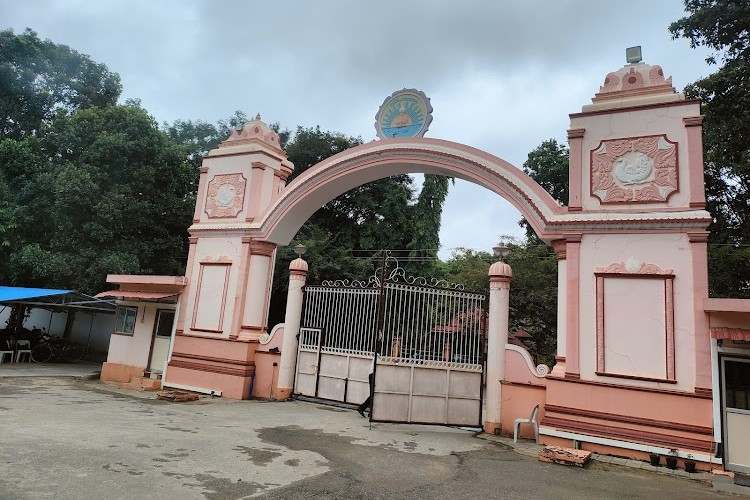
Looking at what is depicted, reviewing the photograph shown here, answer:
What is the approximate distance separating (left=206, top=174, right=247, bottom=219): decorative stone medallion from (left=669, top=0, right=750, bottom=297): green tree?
8.82 metres

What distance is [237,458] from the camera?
4.57 metres

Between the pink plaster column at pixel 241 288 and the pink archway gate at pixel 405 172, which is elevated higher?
the pink archway gate at pixel 405 172

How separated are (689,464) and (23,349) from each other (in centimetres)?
1430

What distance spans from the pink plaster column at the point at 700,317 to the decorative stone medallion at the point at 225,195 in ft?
23.7

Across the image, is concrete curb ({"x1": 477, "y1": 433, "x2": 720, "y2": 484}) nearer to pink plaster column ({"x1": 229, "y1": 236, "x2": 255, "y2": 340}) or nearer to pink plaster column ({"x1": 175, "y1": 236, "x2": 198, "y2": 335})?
pink plaster column ({"x1": 229, "y1": 236, "x2": 255, "y2": 340})

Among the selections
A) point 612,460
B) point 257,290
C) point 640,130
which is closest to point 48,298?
point 257,290

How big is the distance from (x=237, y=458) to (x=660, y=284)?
5128mm

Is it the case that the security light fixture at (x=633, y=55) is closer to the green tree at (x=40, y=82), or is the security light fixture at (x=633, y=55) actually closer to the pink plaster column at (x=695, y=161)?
the pink plaster column at (x=695, y=161)

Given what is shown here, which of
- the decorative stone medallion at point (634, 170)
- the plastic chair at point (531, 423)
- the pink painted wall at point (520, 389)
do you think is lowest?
the plastic chair at point (531, 423)

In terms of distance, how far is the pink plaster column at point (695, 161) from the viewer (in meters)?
5.83

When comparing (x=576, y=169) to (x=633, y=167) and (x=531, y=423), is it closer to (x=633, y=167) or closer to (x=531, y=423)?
(x=633, y=167)

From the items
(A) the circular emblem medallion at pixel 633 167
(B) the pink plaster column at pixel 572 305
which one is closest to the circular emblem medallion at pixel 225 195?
(B) the pink plaster column at pixel 572 305

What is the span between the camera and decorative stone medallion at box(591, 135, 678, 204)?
19.8 feet

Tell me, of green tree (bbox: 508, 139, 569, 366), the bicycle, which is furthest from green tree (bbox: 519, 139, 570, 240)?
the bicycle
